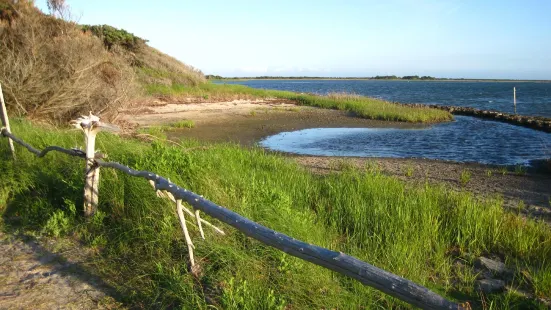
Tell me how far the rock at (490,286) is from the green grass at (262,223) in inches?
5.3

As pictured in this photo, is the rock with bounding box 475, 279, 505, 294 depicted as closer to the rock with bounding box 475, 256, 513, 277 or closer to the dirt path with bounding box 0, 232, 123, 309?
the rock with bounding box 475, 256, 513, 277

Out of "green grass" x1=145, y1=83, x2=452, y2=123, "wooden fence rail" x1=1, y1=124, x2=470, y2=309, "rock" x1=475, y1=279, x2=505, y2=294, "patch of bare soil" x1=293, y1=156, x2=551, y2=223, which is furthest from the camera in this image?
"green grass" x1=145, y1=83, x2=452, y2=123

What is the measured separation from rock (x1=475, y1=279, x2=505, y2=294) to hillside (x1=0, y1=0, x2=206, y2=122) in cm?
1111

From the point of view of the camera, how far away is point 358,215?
6387 mm

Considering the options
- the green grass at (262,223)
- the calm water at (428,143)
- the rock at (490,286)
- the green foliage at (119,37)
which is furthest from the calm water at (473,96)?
the rock at (490,286)

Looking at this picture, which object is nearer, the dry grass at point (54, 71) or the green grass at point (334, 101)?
the dry grass at point (54, 71)

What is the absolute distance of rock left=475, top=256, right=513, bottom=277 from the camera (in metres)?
5.44

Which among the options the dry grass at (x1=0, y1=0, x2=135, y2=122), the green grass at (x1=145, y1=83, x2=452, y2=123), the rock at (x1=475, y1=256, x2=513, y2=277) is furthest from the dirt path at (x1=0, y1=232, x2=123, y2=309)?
the green grass at (x1=145, y1=83, x2=452, y2=123)

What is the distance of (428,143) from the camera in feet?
62.8

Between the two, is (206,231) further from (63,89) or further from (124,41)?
(124,41)

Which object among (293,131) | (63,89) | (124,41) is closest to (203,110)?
(293,131)

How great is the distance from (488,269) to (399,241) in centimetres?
117

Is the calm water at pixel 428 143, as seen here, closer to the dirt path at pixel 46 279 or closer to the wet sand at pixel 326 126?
the wet sand at pixel 326 126

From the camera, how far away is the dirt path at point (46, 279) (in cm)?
378
